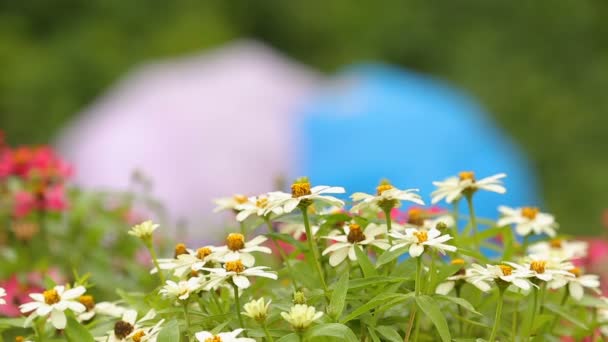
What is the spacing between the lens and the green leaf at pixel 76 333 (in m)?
0.91

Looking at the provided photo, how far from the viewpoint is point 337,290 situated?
2.89ft

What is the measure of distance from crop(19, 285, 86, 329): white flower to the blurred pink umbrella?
2.46m

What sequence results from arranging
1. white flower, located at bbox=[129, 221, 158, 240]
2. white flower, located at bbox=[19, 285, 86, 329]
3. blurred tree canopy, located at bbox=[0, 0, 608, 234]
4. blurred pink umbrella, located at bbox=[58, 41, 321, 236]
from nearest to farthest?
1. white flower, located at bbox=[19, 285, 86, 329]
2. white flower, located at bbox=[129, 221, 158, 240]
3. blurred pink umbrella, located at bbox=[58, 41, 321, 236]
4. blurred tree canopy, located at bbox=[0, 0, 608, 234]

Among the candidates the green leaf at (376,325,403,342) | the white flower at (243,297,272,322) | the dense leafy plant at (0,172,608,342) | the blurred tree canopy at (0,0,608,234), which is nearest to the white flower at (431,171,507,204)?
the dense leafy plant at (0,172,608,342)

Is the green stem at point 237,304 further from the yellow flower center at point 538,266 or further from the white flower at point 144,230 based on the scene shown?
the yellow flower center at point 538,266

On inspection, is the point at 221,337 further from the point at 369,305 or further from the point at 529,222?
the point at 529,222

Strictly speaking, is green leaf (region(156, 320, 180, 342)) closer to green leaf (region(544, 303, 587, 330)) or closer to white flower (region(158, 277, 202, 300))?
white flower (region(158, 277, 202, 300))

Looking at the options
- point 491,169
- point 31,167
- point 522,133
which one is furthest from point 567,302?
point 522,133

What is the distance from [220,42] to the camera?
5168 millimetres

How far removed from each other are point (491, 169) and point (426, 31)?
5.64 feet

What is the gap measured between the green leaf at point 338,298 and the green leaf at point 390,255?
0.03 m

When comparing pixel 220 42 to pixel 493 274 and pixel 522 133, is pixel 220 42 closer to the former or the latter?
pixel 522 133

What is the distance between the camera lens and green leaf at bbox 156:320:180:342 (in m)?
0.84

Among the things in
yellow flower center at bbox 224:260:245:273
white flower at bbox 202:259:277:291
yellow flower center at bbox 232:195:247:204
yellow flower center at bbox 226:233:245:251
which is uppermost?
yellow flower center at bbox 232:195:247:204
